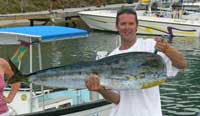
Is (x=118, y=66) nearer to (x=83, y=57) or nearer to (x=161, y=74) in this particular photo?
(x=161, y=74)

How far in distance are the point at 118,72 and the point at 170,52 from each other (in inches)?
20.9

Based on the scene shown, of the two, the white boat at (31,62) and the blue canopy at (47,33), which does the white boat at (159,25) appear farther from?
the blue canopy at (47,33)

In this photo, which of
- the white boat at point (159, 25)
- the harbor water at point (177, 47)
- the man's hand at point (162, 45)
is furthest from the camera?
the white boat at point (159, 25)

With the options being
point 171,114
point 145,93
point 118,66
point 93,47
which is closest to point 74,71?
point 118,66

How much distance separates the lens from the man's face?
357 cm

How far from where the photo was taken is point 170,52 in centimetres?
335

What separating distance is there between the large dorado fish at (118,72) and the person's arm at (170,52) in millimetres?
114

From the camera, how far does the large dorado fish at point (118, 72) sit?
347cm

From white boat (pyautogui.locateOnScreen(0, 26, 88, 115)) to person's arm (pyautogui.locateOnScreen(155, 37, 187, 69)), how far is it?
4417 millimetres

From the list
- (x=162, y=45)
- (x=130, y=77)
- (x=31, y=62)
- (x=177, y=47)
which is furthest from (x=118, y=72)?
(x=177, y=47)

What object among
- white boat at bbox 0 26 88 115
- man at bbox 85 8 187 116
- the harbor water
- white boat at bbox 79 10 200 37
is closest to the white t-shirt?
man at bbox 85 8 187 116

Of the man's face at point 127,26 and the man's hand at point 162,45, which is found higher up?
the man's face at point 127,26

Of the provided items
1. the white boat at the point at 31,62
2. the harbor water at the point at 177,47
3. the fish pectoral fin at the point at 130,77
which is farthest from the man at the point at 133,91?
the harbor water at the point at 177,47

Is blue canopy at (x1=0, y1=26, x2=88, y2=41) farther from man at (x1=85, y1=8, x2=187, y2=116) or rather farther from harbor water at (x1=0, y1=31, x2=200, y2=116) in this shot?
man at (x1=85, y1=8, x2=187, y2=116)
